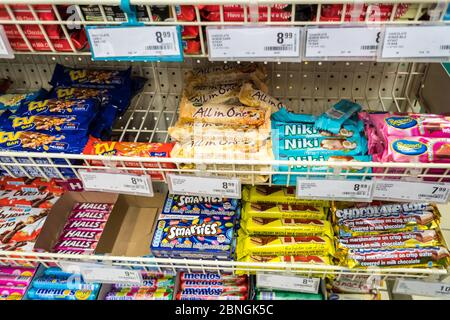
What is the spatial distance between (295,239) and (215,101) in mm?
502

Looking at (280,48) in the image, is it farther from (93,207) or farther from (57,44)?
(93,207)

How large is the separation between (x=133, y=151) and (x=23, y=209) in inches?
25.7

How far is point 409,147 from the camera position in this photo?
0.90m

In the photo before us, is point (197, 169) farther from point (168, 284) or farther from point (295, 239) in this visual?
point (168, 284)

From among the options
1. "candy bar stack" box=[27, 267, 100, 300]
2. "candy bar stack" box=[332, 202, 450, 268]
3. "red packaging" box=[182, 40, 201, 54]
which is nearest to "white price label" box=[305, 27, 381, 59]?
"red packaging" box=[182, 40, 201, 54]

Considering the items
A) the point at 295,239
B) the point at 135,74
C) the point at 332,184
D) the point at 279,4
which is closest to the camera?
the point at 279,4

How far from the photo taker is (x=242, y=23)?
0.75 m

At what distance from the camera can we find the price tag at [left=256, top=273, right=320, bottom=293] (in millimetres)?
1166

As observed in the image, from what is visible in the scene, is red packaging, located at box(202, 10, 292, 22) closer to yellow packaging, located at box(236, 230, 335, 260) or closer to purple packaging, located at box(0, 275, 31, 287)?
yellow packaging, located at box(236, 230, 335, 260)

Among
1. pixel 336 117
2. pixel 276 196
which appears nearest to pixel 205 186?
pixel 276 196

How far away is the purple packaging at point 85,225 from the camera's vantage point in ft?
4.45
